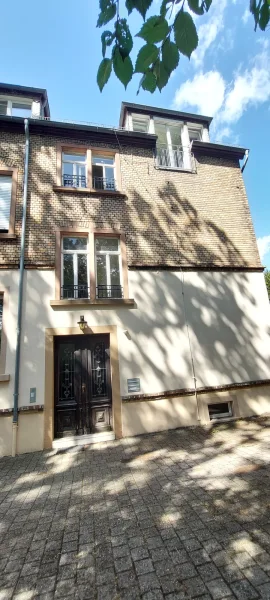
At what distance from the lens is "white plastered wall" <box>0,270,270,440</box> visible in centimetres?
698

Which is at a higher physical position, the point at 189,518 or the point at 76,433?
the point at 76,433

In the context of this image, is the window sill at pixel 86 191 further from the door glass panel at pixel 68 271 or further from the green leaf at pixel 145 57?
the green leaf at pixel 145 57

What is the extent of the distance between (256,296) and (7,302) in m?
7.71

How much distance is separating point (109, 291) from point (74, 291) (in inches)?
40.0

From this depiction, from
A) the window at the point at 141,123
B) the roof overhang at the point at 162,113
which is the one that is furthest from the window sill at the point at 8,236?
the roof overhang at the point at 162,113

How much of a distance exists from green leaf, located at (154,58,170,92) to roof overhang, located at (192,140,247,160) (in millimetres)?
9839

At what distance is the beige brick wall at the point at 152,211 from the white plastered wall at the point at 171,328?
668 mm

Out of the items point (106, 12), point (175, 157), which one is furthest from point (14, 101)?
point (106, 12)

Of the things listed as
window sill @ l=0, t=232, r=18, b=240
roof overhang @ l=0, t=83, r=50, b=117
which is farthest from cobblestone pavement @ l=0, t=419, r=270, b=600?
roof overhang @ l=0, t=83, r=50, b=117

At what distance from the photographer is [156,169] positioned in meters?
9.41

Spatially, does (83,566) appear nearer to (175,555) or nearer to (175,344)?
(175,555)

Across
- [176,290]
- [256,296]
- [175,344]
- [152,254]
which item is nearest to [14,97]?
[152,254]

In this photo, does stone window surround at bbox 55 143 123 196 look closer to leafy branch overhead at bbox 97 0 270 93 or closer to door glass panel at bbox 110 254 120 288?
door glass panel at bbox 110 254 120 288

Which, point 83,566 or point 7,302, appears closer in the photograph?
point 83,566
